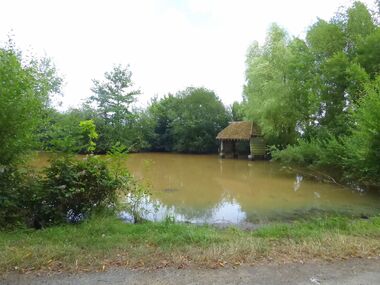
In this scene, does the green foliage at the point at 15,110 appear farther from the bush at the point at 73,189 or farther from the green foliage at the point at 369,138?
the green foliage at the point at 369,138

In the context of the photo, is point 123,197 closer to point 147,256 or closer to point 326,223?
point 147,256

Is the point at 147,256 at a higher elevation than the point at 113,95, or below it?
below

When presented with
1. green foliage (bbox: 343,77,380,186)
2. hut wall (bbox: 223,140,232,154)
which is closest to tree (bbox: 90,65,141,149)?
hut wall (bbox: 223,140,232,154)

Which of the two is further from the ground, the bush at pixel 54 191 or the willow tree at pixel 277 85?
the willow tree at pixel 277 85

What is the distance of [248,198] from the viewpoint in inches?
424

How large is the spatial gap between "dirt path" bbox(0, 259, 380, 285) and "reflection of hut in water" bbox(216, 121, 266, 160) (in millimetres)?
20359

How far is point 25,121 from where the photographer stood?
5289 millimetres

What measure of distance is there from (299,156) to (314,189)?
3.23m

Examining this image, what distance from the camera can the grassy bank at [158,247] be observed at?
3.60m

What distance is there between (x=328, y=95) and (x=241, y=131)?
9800 millimetres

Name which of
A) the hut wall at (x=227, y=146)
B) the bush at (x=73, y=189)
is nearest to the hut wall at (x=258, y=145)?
the hut wall at (x=227, y=146)

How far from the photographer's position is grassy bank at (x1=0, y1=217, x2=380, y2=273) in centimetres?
360

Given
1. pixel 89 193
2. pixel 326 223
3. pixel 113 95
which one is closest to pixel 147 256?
pixel 89 193

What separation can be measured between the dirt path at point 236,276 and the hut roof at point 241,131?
20.7m
